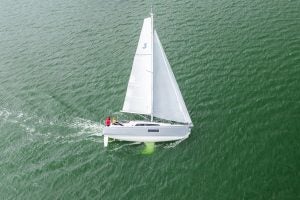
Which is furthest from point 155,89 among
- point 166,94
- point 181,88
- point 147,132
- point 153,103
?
point 181,88

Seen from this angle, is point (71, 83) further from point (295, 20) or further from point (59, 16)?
point (295, 20)

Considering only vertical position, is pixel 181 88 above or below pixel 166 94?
above

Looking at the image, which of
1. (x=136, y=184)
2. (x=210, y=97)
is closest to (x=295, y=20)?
(x=210, y=97)

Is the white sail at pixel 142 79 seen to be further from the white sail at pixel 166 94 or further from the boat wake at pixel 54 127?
the boat wake at pixel 54 127

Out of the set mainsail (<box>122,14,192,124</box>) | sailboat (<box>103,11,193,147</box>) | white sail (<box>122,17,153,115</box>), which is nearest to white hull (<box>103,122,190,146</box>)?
sailboat (<box>103,11,193,147</box>)

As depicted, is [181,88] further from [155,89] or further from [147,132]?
[147,132]

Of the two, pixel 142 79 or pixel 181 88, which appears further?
pixel 181 88

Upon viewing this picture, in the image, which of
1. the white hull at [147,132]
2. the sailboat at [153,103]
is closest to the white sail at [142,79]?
the sailboat at [153,103]
